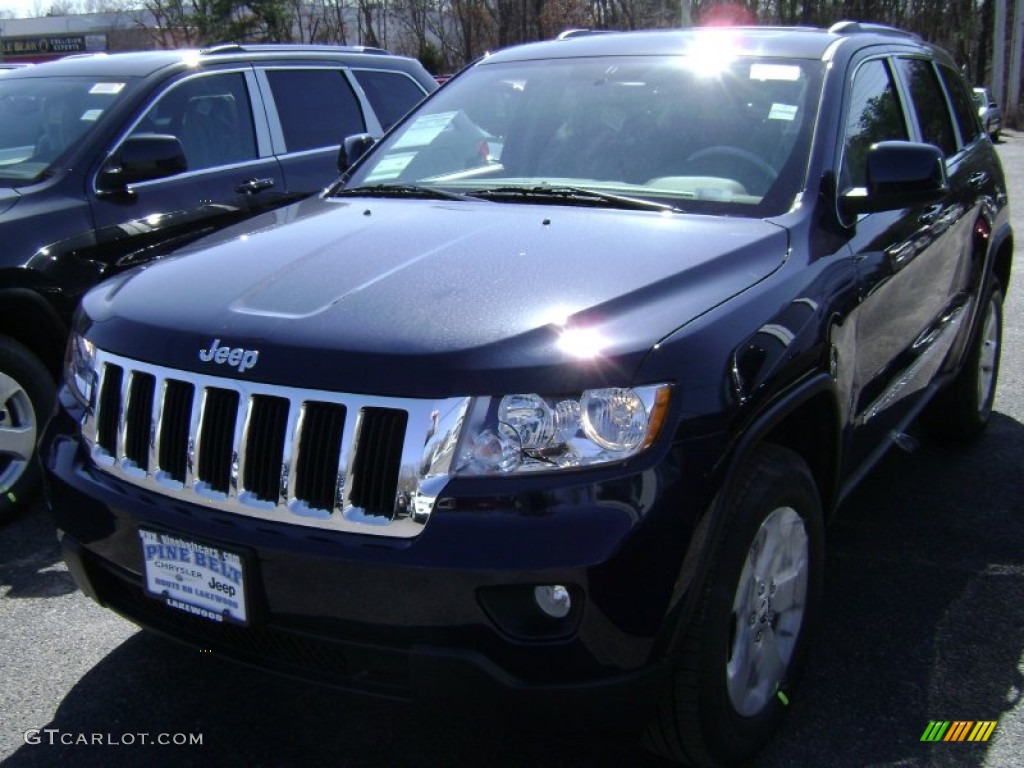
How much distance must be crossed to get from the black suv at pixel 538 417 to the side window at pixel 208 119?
84.7 inches

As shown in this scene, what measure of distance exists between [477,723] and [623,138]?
1.93 metres

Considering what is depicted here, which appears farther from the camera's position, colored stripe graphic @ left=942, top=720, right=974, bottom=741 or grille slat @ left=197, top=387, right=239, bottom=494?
colored stripe graphic @ left=942, top=720, right=974, bottom=741

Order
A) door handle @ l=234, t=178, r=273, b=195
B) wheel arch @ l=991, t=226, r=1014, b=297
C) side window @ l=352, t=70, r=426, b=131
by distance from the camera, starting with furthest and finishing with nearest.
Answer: side window @ l=352, t=70, r=426, b=131, door handle @ l=234, t=178, r=273, b=195, wheel arch @ l=991, t=226, r=1014, b=297

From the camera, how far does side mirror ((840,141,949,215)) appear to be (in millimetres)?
3312

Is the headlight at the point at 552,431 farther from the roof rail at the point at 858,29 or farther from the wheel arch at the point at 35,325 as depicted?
the wheel arch at the point at 35,325

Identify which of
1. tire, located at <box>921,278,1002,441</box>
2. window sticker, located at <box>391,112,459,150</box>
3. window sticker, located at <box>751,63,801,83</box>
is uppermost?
window sticker, located at <box>751,63,801,83</box>

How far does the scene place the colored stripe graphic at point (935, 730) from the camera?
3.02 m

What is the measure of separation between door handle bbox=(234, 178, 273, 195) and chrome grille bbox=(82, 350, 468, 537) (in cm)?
301

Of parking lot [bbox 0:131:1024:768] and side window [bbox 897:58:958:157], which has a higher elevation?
side window [bbox 897:58:958:157]

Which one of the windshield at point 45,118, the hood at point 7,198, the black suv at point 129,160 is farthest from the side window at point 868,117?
the windshield at point 45,118

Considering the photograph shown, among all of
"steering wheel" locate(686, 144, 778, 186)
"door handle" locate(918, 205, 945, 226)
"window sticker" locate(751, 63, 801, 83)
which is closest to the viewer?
"steering wheel" locate(686, 144, 778, 186)

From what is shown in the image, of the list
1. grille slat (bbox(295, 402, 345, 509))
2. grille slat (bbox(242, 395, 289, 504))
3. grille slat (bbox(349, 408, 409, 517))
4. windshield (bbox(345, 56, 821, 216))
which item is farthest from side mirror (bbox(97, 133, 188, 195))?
grille slat (bbox(349, 408, 409, 517))

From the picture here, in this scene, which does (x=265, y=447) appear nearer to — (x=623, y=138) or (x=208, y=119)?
(x=623, y=138)

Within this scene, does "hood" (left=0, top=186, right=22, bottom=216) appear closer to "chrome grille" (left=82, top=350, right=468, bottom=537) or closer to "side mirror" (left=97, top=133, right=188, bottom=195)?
"side mirror" (left=97, top=133, right=188, bottom=195)
